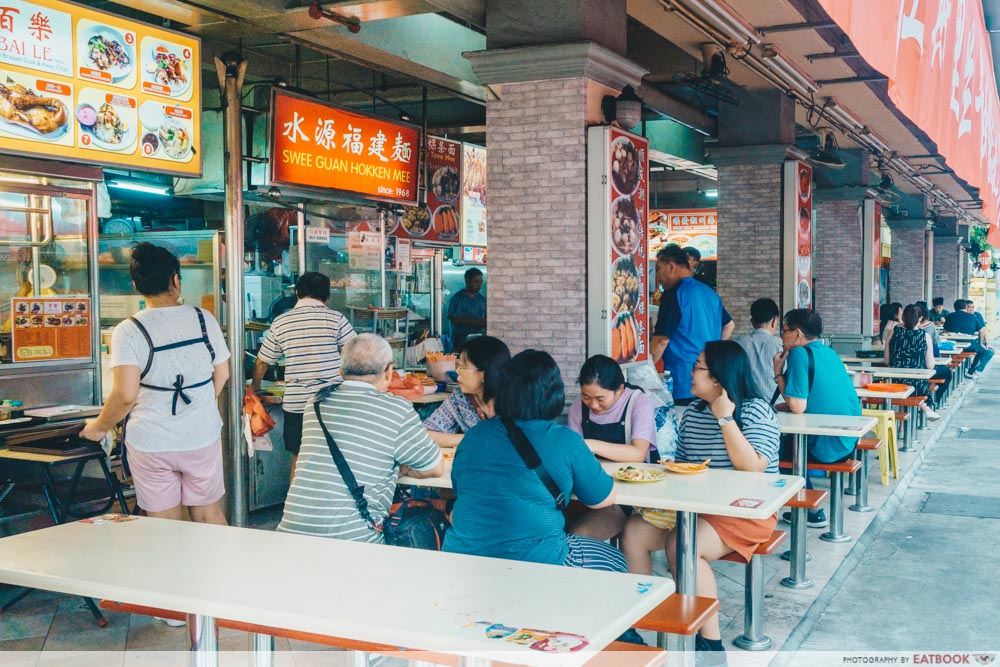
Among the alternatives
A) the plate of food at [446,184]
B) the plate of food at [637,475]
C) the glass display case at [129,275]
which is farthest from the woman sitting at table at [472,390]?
the plate of food at [446,184]

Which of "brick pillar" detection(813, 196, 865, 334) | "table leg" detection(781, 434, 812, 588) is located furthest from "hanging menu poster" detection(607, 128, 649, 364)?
"brick pillar" detection(813, 196, 865, 334)

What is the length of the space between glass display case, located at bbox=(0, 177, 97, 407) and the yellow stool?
Answer: 671cm

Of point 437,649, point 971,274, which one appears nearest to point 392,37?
point 437,649

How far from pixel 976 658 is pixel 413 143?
6.13 m

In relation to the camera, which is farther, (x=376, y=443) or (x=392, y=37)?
(x=392, y=37)

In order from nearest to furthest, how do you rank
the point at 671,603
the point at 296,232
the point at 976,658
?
the point at 671,603
the point at 976,658
the point at 296,232

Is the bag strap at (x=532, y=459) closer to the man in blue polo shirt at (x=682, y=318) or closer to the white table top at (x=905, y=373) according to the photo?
the man in blue polo shirt at (x=682, y=318)

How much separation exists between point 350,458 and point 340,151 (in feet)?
15.0

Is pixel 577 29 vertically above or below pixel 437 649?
above

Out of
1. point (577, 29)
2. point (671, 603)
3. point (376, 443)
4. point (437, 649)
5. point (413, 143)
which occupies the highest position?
point (577, 29)

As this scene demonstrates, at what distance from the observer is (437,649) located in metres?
2.25

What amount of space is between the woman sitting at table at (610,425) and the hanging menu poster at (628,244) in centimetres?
207

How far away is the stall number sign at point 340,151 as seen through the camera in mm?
7082

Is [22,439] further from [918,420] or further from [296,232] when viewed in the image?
[918,420]
